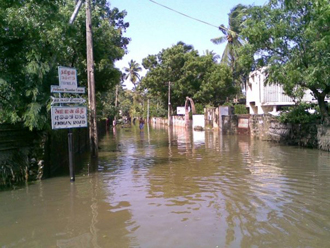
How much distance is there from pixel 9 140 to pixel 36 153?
0.80 meters

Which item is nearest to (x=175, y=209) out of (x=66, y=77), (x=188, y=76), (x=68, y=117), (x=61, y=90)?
(x=68, y=117)

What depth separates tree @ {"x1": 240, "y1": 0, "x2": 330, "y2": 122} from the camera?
13.8m

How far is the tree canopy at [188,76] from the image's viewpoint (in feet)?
158

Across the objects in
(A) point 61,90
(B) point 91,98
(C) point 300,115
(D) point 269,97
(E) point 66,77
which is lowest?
(C) point 300,115

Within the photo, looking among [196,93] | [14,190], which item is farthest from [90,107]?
[196,93]

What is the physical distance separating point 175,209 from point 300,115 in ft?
45.7

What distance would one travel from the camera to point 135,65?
79.8 m

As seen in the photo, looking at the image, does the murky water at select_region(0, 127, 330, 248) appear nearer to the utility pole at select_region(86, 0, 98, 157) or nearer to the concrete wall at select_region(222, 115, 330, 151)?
the utility pole at select_region(86, 0, 98, 157)

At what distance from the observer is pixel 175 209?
21.4ft

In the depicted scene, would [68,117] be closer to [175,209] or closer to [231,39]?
[175,209]

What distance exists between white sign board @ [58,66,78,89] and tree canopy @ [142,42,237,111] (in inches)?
1563

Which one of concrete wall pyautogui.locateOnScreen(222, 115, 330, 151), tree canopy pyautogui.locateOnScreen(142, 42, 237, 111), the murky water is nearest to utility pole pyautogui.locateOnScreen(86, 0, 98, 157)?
the murky water

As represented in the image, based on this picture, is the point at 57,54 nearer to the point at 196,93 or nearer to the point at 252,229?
the point at 252,229

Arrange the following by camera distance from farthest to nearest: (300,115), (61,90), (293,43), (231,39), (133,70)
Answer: (133,70)
(231,39)
(300,115)
(293,43)
(61,90)
